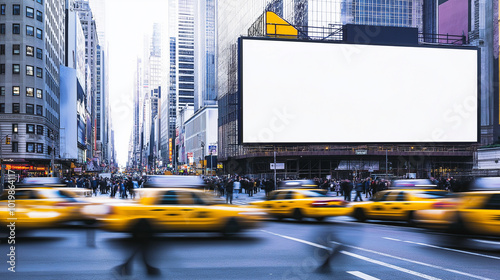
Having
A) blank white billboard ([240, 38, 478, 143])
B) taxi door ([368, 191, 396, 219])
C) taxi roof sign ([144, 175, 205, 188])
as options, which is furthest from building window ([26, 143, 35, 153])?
taxi roof sign ([144, 175, 205, 188])

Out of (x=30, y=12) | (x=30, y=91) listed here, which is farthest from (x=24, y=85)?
(x=30, y=12)

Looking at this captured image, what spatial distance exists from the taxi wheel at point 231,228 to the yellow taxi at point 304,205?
5492mm

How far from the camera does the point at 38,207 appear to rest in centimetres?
1546

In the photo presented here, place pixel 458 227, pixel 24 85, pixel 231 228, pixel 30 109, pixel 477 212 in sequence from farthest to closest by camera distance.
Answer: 1. pixel 30 109
2. pixel 24 85
3. pixel 231 228
4. pixel 458 227
5. pixel 477 212

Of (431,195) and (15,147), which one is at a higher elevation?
(15,147)

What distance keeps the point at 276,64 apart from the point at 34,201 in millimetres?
55712

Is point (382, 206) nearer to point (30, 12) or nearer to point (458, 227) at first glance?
point (458, 227)

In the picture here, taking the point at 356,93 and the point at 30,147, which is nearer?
the point at 356,93

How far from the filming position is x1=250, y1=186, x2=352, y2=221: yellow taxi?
19.4m

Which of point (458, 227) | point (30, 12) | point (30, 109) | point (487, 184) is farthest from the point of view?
point (30, 109)

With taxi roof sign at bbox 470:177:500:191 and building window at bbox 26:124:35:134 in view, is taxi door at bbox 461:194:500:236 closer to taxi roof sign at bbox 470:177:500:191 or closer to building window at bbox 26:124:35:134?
taxi roof sign at bbox 470:177:500:191

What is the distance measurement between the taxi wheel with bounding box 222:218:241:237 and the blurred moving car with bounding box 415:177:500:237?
18.1 feet

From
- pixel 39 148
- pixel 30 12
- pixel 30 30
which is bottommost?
pixel 39 148

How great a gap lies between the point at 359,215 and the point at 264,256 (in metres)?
9.91
